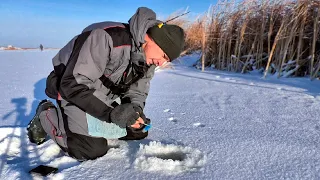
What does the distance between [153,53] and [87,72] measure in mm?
325

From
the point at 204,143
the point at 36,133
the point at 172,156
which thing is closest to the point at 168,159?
the point at 172,156

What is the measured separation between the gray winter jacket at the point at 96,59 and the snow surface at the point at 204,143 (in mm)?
283

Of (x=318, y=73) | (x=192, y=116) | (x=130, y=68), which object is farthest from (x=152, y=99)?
(x=318, y=73)

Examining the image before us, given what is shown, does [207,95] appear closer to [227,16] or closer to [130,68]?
[130,68]

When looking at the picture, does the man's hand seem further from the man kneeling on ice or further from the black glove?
the black glove

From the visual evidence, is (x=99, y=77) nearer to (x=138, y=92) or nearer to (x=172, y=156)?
(x=138, y=92)

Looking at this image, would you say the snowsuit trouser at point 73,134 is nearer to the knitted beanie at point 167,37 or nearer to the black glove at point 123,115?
the black glove at point 123,115

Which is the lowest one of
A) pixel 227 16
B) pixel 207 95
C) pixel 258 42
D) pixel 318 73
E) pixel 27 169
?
pixel 27 169

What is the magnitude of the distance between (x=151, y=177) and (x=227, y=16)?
140 inches

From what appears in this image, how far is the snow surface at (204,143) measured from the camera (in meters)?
1.09

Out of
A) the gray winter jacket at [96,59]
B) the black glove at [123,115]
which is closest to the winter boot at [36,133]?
the gray winter jacket at [96,59]

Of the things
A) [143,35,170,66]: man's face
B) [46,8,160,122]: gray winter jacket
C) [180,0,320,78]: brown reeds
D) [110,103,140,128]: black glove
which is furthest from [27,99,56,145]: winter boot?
[180,0,320,78]: brown reeds

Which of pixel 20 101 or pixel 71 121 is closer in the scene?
pixel 71 121

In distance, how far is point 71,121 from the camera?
4.51 ft
